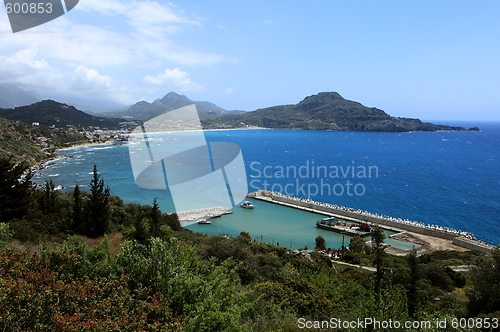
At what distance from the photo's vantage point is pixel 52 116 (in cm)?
10550

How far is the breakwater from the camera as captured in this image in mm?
25047

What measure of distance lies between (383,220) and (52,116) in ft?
400

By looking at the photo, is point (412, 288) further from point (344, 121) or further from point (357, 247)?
point (344, 121)

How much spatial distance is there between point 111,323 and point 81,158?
67273 mm

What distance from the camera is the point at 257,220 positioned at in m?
31.5

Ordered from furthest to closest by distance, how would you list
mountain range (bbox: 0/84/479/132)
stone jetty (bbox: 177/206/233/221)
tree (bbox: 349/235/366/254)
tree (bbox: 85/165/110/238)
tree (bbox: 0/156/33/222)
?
mountain range (bbox: 0/84/479/132), stone jetty (bbox: 177/206/233/221), tree (bbox: 349/235/366/254), tree (bbox: 85/165/110/238), tree (bbox: 0/156/33/222)

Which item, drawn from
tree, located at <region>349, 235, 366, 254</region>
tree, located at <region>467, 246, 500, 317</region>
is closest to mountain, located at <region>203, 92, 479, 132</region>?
tree, located at <region>349, 235, 366, 254</region>

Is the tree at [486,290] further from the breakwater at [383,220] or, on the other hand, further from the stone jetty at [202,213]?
the stone jetty at [202,213]

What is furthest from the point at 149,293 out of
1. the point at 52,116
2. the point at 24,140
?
the point at 52,116

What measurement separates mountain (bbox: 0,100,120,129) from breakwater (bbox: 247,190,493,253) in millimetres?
96025

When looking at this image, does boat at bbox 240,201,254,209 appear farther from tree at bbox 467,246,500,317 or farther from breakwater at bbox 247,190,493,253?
tree at bbox 467,246,500,317

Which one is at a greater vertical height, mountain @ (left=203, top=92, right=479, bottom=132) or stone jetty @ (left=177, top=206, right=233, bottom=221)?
mountain @ (left=203, top=92, right=479, bottom=132)

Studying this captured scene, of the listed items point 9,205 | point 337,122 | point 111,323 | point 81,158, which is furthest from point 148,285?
point 337,122

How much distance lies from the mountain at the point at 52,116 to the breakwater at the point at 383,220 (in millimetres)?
96025
